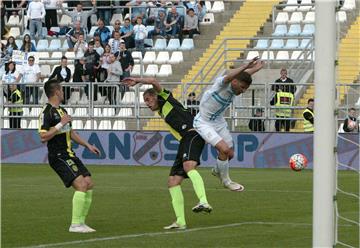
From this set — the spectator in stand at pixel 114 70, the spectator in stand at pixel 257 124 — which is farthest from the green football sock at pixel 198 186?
the spectator in stand at pixel 114 70

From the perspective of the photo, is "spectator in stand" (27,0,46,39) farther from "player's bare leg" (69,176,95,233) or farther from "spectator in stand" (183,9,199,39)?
"player's bare leg" (69,176,95,233)

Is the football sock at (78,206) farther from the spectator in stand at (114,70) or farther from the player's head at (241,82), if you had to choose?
the spectator in stand at (114,70)

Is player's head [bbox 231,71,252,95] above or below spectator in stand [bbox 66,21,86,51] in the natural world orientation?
below

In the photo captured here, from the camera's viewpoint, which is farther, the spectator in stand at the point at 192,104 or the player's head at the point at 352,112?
the spectator in stand at the point at 192,104

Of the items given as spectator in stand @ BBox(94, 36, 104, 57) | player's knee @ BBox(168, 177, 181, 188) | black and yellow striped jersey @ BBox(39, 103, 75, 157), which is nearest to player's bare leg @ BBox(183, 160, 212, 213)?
player's knee @ BBox(168, 177, 181, 188)

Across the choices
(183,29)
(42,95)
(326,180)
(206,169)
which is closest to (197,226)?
(326,180)

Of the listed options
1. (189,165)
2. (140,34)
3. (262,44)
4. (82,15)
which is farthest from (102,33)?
(189,165)

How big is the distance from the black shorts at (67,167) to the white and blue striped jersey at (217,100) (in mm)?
1908

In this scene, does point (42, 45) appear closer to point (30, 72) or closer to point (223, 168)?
point (30, 72)

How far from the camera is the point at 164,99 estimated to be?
15.1 metres

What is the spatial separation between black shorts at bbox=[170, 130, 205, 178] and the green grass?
76 cm

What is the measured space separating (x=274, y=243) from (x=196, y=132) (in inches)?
107

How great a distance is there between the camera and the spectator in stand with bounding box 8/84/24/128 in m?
33.0

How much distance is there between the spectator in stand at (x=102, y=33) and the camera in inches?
1438
